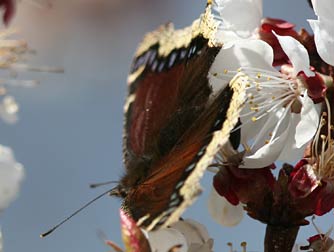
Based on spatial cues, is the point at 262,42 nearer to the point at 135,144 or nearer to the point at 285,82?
the point at 285,82

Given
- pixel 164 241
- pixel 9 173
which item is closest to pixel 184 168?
pixel 164 241

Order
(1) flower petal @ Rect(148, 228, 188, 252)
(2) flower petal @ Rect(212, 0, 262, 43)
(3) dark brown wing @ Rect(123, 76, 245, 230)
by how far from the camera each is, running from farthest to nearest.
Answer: (2) flower petal @ Rect(212, 0, 262, 43), (1) flower petal @ Rect(148, 228, 188, 252), (3) dark brown wing @ Rect(123, 76, 245, 230)

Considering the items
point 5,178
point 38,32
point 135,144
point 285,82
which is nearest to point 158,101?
point 135,144

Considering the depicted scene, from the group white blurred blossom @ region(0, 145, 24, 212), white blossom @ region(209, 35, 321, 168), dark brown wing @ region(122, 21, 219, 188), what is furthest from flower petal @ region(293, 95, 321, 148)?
white blurred blossom @ region(0, 145, 24, 212)

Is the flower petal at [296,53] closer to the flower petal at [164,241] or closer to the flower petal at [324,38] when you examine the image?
the flower petal at [324,38]

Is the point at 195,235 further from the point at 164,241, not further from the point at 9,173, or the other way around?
the point at 9,173

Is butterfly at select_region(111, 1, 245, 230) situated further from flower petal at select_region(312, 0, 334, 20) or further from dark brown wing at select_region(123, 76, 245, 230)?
flower petal at select_region(312, 0, 334, 20)

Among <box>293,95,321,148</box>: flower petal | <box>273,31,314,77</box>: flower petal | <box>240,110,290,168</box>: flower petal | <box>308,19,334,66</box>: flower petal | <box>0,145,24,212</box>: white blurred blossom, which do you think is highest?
<box>308,19,334,66</box>: flower petal
